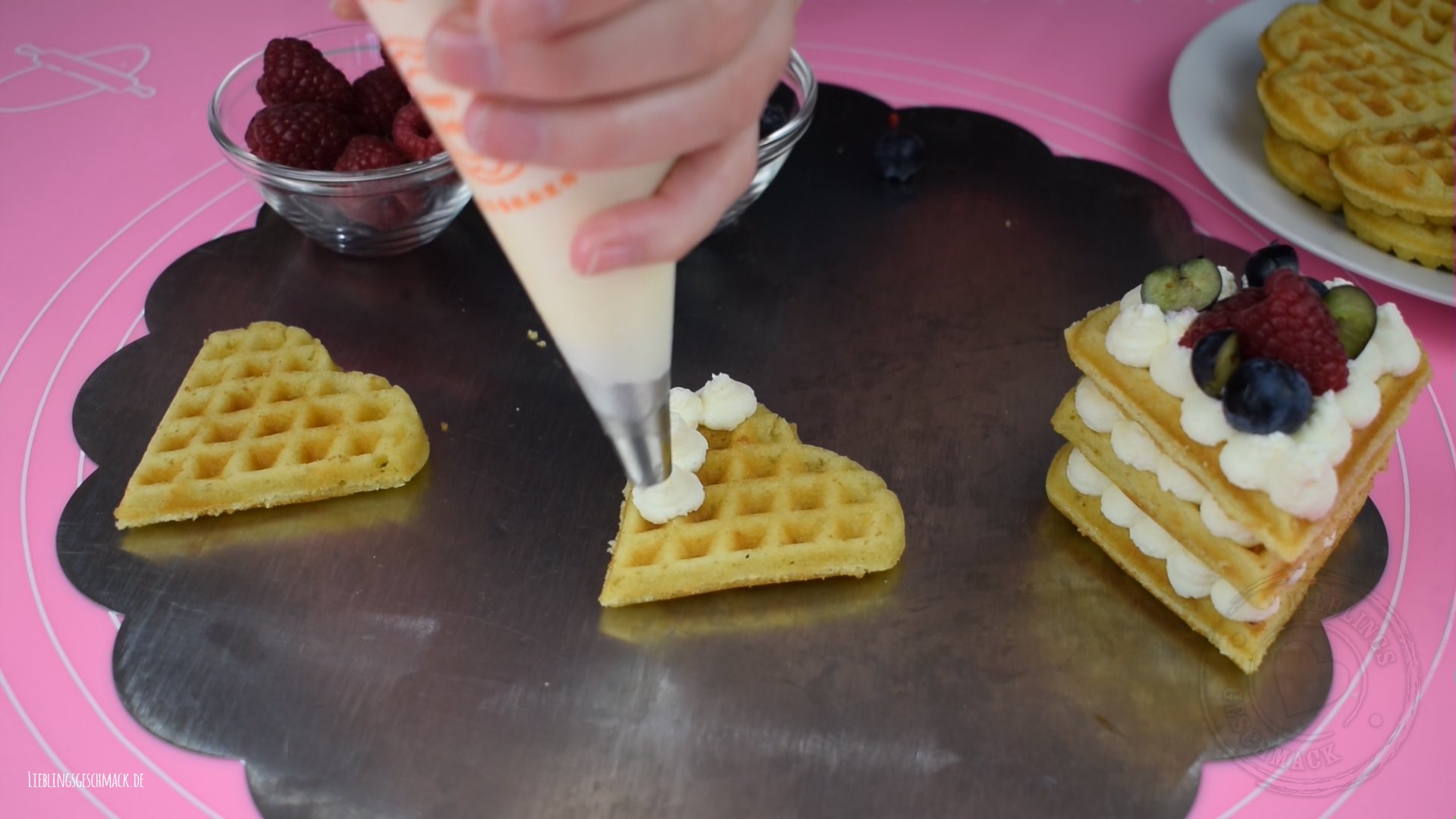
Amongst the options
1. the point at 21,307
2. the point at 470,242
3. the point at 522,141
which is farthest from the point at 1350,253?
the point at 21,307

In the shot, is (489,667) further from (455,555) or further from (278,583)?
(278,583)

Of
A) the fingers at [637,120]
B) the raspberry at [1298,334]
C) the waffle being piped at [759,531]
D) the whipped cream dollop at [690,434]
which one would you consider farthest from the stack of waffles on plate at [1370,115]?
the fingers at [637,120]

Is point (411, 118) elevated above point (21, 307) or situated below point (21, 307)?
above

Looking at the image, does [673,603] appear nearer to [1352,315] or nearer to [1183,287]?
[1183,287]

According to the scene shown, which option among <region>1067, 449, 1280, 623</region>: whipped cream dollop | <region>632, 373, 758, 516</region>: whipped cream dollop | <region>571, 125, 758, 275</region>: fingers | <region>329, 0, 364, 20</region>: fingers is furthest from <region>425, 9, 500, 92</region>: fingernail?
<region>1067, 449, 1280, 623</region>: whipped cream dollop

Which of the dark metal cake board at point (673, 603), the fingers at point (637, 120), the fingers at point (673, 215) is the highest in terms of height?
the fingers at point (637, 120)

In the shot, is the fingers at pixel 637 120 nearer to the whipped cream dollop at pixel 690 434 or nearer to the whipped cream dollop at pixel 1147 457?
the whipped cream dollop at pixel 690 434
